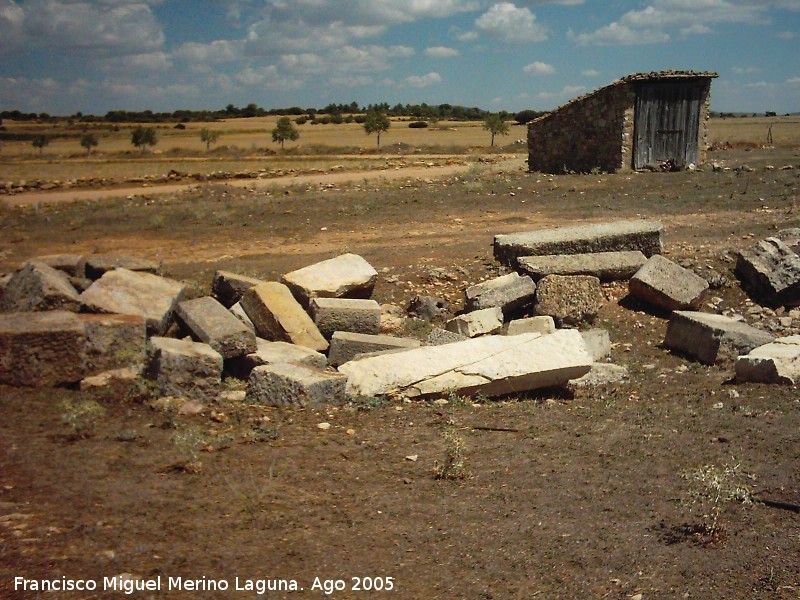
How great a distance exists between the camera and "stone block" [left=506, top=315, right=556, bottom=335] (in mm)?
7395

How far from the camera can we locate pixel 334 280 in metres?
8.38

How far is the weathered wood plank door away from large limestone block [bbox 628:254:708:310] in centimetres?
1130

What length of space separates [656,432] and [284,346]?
3474mm

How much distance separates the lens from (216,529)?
3.87 meters

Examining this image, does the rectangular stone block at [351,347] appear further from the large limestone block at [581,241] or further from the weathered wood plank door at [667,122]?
the weathered wood plank door at [667,122]

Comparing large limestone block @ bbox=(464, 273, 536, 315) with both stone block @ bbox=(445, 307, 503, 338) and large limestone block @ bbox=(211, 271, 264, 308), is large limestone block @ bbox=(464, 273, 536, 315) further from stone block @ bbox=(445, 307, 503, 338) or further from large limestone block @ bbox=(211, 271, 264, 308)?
large limestone block @ bbox=(211, 271, 264, 308)

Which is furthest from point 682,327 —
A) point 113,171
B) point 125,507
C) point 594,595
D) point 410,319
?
point 113,171

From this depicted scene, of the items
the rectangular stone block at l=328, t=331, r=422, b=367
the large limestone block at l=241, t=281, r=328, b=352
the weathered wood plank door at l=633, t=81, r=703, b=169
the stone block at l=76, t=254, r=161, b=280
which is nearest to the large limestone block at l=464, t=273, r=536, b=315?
the rectangular stone block at l=328, t=331, r=422, b=367

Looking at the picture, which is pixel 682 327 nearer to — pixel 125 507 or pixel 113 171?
pixel 125 507

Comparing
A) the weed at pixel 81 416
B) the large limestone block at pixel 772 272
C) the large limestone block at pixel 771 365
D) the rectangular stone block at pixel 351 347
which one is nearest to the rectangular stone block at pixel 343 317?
the rectangular stone block at pixel 351 347

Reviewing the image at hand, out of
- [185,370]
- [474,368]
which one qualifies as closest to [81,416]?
[185,370]

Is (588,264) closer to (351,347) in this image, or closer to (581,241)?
(581,241)

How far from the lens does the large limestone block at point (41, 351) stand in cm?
556

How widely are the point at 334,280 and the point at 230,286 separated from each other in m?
1.21
